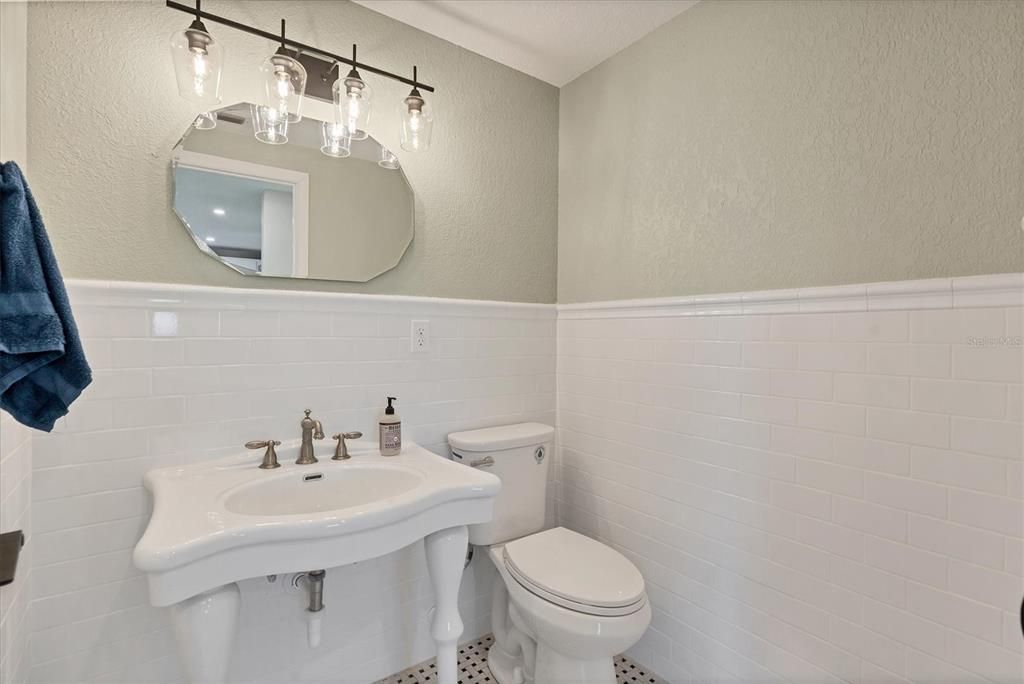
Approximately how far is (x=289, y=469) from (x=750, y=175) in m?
1.57

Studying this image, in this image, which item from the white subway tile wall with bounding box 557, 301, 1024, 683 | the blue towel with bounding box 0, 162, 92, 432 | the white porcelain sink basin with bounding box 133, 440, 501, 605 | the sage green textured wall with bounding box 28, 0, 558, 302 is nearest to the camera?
the blue towel with bounding box 0, 162, 92, 432

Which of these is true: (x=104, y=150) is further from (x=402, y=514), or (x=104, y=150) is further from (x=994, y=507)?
(x=994, y=507)

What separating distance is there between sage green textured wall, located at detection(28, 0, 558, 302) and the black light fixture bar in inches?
1.3

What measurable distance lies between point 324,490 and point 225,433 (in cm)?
32

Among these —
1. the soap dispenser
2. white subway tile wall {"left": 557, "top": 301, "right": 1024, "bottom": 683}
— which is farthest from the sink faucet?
white subway tile wall {"left": 557, "top": 301, "right": 1024, "bottom": 683}

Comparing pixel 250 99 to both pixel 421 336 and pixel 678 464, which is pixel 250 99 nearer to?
pixel 421 336

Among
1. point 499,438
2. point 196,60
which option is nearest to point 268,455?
point 499,438

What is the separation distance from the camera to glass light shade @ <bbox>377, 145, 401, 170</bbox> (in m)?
1.67

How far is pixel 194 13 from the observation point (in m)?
1.31

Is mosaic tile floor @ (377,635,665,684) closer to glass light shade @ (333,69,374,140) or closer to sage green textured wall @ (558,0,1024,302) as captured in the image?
sage green textured wall @ (558,0,1024,302)

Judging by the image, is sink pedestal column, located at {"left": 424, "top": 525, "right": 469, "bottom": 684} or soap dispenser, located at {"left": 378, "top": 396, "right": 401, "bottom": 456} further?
soap dispenser, located at {"left": 378, "top": 396, "right": 401, "bottom": 456}

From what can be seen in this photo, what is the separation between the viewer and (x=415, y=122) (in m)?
1.65

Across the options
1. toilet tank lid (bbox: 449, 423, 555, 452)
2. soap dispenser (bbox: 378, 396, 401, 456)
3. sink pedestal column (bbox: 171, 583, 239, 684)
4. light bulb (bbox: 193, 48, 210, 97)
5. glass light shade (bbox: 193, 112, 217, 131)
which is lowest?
sink pedestal column (bbox: 171, 583, 239, 684)

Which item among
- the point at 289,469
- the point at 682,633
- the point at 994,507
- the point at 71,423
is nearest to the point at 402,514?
the point at 289,469
